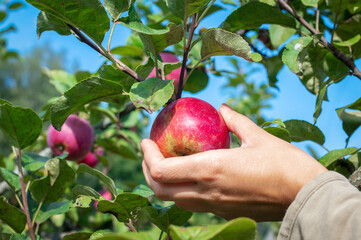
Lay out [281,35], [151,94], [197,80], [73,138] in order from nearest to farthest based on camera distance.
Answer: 1. [151,94]
2. [281,35]
3. [197,80]
4. [73,138]

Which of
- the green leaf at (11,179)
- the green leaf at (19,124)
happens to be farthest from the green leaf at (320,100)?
the green leaf at (11,179)

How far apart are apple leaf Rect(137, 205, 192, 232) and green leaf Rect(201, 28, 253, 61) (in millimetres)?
424

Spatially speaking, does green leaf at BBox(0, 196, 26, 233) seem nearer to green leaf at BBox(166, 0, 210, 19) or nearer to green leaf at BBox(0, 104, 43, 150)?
green leaf at BBox(0, 104, 43, 150)

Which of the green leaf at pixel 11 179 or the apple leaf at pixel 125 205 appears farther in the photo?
the green leaf at pixel 11 179

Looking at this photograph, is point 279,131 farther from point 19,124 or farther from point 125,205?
point 19,124

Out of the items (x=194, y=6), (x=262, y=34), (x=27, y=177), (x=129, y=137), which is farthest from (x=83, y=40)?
(x=129, y=137)

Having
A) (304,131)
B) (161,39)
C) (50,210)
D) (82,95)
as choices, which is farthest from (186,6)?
(50,210)

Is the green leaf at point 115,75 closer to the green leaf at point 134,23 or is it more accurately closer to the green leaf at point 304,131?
the green leaf at point 134,23

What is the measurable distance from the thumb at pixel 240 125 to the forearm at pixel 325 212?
167mm

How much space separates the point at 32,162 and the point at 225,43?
31.9 inches

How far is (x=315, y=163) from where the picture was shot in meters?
0.73

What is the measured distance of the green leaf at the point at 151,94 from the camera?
77cm

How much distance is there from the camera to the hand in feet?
2.35

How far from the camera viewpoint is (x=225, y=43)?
815 millimetres
